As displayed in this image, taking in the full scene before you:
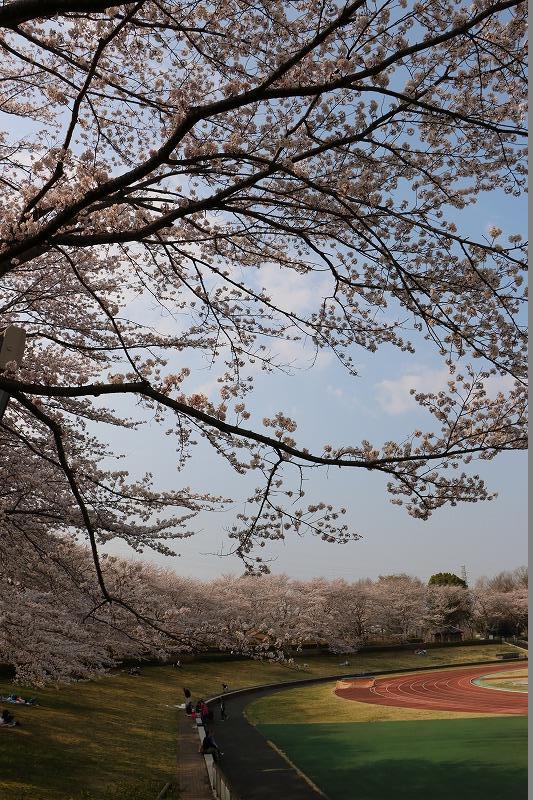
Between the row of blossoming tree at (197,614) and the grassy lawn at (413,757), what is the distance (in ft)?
12.1

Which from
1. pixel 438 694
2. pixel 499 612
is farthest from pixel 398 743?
pixel 499 612

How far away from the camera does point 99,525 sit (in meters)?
8.99

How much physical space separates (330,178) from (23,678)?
13.2 metres

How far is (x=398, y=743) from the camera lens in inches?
851

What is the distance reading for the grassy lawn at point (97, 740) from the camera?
1310 centimetres

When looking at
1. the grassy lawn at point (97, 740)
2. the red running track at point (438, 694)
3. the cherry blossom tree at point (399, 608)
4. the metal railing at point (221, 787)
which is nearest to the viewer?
the metal railing at point (221, 787)

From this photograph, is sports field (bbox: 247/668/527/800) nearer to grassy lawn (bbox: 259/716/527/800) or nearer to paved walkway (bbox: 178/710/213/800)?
grassy lawn (bbox: 259/716/527/800)

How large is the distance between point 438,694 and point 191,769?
938 inches

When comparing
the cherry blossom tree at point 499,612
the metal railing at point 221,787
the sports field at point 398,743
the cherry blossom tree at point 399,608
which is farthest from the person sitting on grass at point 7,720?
the cherry blossom tree at point 499,612

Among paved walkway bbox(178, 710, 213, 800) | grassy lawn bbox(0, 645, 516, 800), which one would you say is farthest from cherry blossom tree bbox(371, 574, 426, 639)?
paved walkway bbox(178, 710, 213, 800)

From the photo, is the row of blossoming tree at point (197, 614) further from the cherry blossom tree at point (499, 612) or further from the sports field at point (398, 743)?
the sports field at point (398, 743)

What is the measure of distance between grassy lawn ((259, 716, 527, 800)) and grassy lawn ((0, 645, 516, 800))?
13.7 ft

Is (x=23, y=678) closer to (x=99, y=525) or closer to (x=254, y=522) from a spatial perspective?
(x=99, y=525)

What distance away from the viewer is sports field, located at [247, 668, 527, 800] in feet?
51.6
